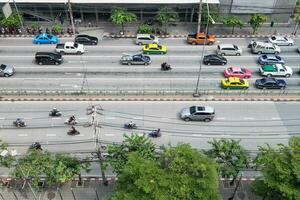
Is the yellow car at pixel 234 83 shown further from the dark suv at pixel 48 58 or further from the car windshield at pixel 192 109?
the dark suv at pixel 48 58

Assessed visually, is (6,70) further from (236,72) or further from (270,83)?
(270,83)

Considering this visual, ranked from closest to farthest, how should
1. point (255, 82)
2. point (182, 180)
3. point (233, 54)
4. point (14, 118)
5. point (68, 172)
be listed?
point (182, 180) → point (68, 172) → point (14, 118) → point (255, 82) → point (233, 54)

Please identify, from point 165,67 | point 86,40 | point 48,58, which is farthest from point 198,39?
point 48,58

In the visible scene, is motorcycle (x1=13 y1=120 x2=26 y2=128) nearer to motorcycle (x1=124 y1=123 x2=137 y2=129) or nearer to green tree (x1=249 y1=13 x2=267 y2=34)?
motorcycle (x1=124 y1=123 x2=137 y2=129)

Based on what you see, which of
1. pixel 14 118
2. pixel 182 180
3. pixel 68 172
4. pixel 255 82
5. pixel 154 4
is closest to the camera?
pixel 182 180

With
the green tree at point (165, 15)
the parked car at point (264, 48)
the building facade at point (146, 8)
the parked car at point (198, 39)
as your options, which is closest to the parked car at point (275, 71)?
the parked car at point (264, 48)

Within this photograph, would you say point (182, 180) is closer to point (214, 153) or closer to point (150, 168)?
point (150, 168)

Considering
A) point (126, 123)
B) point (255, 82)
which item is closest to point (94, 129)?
point (126, 123)
